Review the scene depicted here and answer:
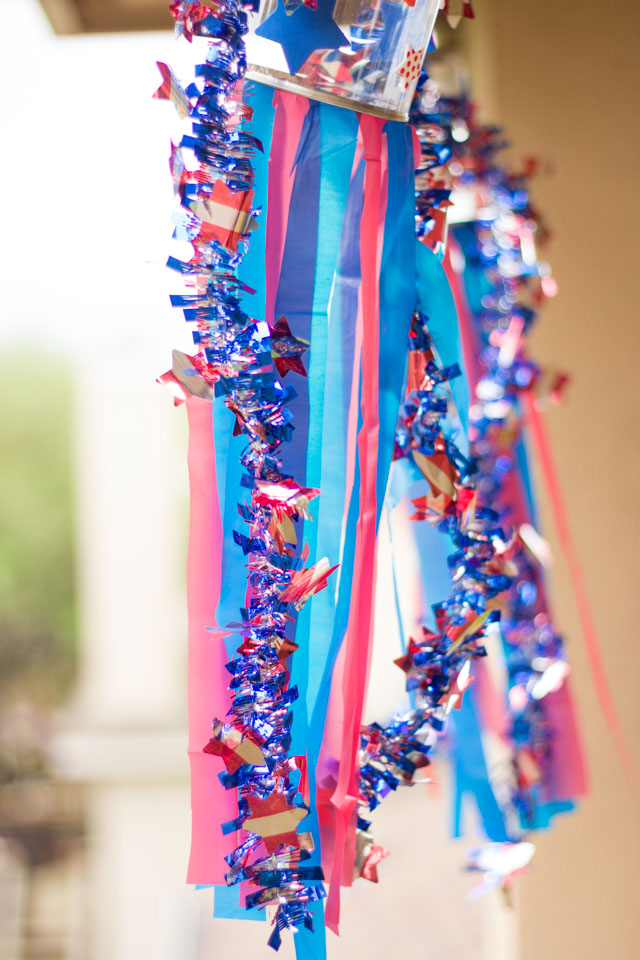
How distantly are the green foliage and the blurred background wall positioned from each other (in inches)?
1.3

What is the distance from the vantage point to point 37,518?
359 inches

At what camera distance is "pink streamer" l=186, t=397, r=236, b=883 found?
49cm

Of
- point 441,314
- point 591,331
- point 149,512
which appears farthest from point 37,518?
point 441,314

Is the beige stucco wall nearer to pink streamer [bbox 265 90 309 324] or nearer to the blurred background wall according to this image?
the blurred background wall

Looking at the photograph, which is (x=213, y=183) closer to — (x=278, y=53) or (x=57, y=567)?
(x=278, y=53)

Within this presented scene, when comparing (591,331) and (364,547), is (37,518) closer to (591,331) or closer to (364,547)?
(591,331)

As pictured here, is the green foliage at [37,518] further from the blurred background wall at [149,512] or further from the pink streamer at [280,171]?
the pink streamer at [280,171]

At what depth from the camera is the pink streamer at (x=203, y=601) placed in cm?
49

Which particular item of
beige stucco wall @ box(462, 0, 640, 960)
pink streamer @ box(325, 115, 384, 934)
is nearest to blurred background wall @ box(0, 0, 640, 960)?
beige stucco wall @ box(462, 0, 640, 960)

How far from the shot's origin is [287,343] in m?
0.49

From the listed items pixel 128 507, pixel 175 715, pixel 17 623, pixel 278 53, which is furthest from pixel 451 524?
pixel 17 623

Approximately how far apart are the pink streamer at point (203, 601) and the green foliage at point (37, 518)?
312 inches

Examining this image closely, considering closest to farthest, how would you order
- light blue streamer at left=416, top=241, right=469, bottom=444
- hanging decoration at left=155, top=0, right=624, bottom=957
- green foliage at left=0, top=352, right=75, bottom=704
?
1. hanging decoration at left=155, top=0, right=624, bottom=957
2. light blue streamer at left=416, top=241, right=469, bottom=444
3. green foliage at left=0, top=352, right=75, bottom=704

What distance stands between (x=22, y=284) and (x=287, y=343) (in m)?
10.1
